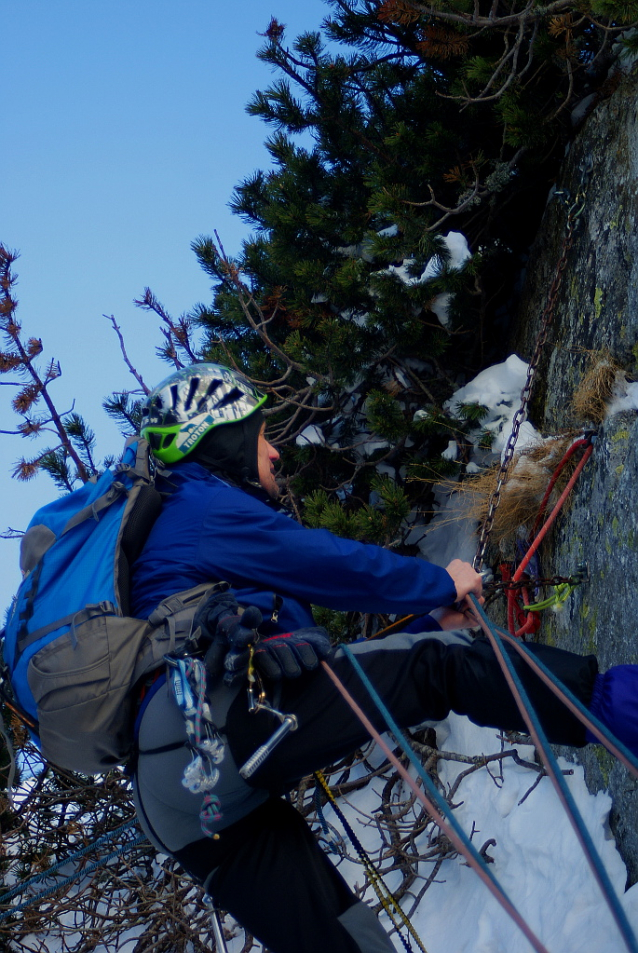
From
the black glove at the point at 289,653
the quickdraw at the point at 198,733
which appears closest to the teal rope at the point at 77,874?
the quickdraw at the point at 198,733

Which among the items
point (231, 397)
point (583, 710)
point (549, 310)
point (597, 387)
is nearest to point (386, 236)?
point (549, 310)

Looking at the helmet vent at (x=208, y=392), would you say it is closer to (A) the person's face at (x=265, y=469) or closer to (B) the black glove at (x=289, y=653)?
(A) the person's face at (x=265, y=469)

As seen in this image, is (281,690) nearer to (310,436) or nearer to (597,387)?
(597,387)

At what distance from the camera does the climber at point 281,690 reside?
2166mm

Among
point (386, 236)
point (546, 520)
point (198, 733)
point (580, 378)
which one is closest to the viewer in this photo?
point (198, 733)

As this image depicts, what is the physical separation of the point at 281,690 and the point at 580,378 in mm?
2627

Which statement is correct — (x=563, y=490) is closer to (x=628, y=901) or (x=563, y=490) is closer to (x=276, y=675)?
(x=628, y=901)

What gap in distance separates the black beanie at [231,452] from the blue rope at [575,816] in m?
1.11

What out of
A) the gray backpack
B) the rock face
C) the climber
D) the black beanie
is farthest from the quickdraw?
the rock face

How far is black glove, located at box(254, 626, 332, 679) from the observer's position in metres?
2.14

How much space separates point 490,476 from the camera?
4328 mm

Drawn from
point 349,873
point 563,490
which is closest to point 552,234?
point 563,490

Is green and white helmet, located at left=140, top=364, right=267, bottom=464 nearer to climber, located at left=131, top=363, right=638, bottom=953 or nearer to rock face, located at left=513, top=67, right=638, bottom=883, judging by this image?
climber, located at left=131, top=363, right=638, bottom=953

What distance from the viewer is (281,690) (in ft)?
7.33
